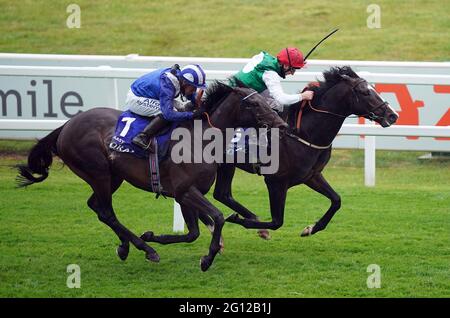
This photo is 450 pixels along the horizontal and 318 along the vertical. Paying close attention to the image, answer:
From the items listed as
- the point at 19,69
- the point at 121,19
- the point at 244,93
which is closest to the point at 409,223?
the point at 244,93

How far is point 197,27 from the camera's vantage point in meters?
18.2

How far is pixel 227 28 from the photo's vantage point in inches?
711

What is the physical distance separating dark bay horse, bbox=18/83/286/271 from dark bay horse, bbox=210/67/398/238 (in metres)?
0.56

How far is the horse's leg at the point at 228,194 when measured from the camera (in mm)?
8531

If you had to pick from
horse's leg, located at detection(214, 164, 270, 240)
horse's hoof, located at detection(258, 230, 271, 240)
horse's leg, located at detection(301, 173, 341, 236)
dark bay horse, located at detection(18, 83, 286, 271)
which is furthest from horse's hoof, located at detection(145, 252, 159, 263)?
horse's leg, located at detection(301, 173, 341, 236)

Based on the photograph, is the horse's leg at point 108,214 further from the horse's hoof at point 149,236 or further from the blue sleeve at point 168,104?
the blue sleeve at point 168,104

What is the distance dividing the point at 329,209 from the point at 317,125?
76 cm

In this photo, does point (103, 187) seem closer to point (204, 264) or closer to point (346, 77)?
point (204, 264)

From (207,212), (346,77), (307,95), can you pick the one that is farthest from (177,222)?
(346,77)

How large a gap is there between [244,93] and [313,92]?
816mm

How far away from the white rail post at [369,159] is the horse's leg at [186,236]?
363 centimetres

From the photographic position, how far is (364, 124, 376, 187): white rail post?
1102 centimetres

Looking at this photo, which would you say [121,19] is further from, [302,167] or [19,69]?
[302,167]
